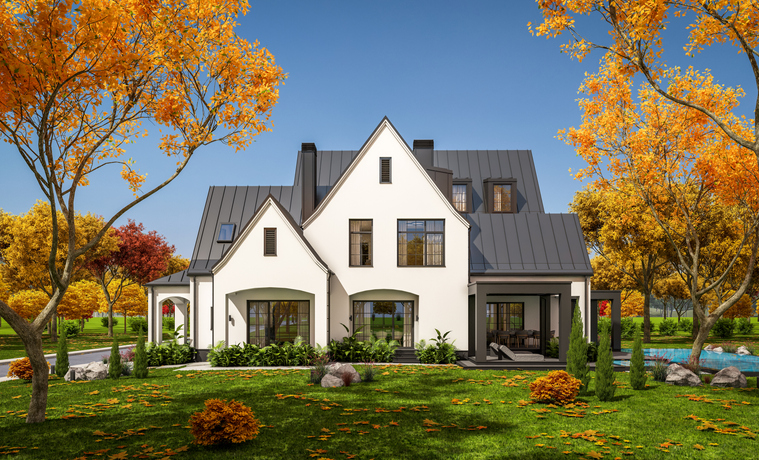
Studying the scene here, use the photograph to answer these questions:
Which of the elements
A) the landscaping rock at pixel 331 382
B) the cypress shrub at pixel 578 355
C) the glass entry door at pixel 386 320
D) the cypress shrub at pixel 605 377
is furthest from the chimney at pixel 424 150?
the cypress shrub at pixel 605 377

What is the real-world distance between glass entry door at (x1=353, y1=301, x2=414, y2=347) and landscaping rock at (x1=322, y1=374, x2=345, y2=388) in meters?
7.42

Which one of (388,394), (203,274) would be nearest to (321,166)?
(203,274)

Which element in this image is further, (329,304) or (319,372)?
(329,304)

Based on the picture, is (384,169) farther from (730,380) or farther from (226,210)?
(730,380)

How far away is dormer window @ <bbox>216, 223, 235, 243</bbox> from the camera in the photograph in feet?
74.0

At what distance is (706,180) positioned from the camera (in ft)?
60.9

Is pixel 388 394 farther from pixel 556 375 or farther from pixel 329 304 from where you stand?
pixel 329 304

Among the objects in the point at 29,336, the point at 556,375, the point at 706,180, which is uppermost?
the point at 706,180

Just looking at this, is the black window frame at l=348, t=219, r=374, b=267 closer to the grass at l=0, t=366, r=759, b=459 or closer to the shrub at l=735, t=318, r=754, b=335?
the grass at l=0, t=366, r=759, b=459

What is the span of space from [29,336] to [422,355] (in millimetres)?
13506

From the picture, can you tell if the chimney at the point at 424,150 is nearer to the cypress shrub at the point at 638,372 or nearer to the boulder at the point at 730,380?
the cypress shrub at the point at 638,372

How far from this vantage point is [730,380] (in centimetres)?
1358

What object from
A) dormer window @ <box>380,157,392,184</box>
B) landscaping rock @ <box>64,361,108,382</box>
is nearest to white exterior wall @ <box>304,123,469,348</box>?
dormer window @ <box>380,157,392,184</box>

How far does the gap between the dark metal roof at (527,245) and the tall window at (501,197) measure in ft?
4.24
